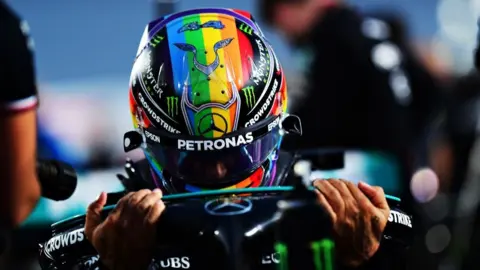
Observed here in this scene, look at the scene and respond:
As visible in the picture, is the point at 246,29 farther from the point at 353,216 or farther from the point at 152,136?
the point at 353,216

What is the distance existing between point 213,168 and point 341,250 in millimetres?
641

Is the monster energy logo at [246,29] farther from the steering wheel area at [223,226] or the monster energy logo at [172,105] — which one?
the steering wheel area at [223,226]

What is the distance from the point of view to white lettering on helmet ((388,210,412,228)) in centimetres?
385

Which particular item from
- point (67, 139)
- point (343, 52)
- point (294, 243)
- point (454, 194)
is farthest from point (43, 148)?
point (294, 243)

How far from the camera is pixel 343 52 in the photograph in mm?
7848

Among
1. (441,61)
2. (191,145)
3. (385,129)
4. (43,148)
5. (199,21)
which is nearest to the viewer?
(191,145)

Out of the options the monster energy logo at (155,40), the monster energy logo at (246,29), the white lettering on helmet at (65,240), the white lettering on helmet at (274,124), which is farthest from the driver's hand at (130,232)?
the monster energy logo at (246,29)

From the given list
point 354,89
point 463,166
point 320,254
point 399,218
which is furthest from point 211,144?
point 463,166

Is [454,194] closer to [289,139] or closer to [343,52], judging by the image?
[343,52]

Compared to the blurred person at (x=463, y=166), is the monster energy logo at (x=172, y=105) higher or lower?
higher

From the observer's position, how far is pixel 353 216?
3672mm

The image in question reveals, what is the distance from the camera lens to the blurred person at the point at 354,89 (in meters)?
7.80

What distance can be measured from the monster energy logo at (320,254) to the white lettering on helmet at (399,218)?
627 millimetres

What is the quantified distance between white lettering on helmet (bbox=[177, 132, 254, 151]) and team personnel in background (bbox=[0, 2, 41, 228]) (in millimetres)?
515
